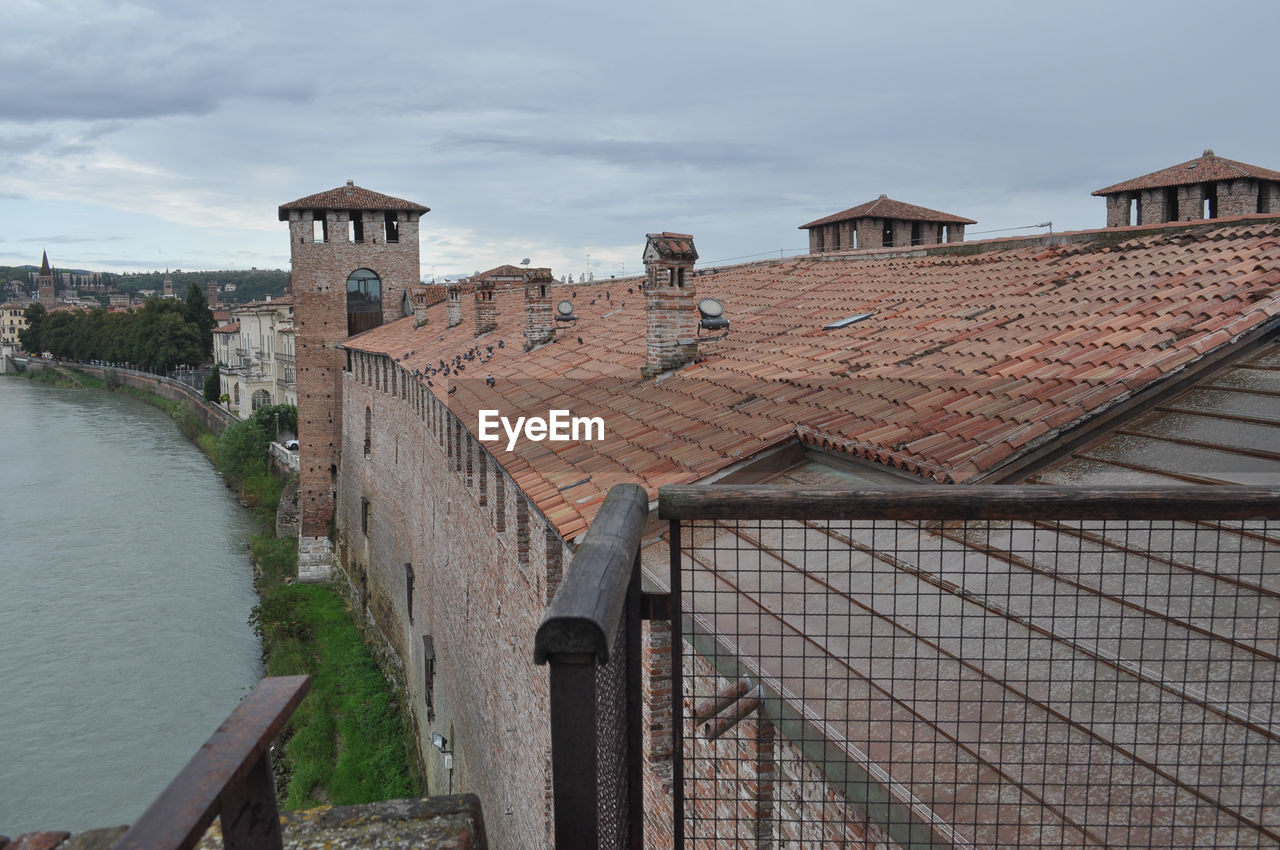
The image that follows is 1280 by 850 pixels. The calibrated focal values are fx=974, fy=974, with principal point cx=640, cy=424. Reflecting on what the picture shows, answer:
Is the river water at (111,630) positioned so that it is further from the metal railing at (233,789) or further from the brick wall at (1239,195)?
the brick wall at (1239,195)

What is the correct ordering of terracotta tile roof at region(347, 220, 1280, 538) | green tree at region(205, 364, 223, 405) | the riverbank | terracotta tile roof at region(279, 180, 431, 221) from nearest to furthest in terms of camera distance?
1. terracotta tile roof at region(347, 220, 1280, 538)
2. the riverbank
3. terracotta tile roof at region(279, 180, 431, 221)
4. green tree at region(205, 364, 223, 405)

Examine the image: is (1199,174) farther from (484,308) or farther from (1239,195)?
(484,308)

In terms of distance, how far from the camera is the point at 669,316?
818 centimetres

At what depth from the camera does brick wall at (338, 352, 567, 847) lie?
718 centimetres

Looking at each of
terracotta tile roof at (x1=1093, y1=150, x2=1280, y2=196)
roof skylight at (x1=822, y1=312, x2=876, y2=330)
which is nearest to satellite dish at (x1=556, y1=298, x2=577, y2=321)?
roof skylight at (x1=822, y1=312, x2=876, y2=330)

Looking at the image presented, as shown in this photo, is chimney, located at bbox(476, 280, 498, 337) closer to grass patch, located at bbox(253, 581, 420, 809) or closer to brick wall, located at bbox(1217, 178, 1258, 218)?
grass patch, located at bbox(253, 581, 420, 809)

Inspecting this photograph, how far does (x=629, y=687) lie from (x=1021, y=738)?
1.26 metres

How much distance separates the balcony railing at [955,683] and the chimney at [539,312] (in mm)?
9032

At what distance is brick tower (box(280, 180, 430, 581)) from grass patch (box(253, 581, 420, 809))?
3.66 m

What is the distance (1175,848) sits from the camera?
1.96 metres

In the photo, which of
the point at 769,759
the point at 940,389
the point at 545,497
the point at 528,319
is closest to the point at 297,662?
the point at 528,319

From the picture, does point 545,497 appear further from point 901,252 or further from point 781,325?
point 901,252

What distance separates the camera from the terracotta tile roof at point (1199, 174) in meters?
21.2

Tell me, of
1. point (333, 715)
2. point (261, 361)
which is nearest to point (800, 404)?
point (333, 715)
